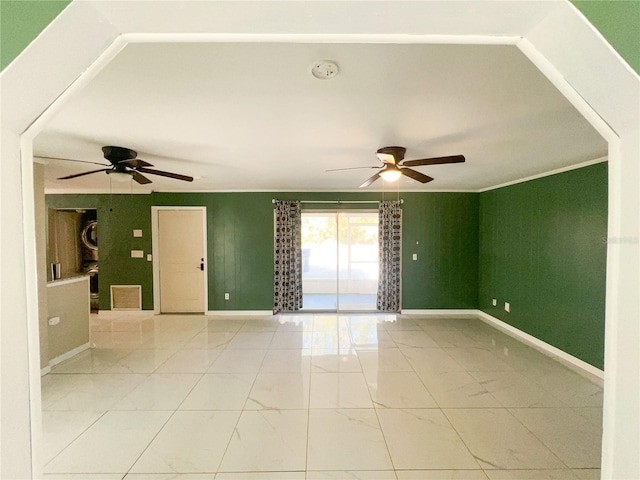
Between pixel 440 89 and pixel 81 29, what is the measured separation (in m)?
1.62

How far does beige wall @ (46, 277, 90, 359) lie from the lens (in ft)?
11.1

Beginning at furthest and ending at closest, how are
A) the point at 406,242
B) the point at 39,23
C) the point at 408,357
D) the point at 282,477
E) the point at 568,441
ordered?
the point at 406,242 < the point at 408,357 < the point at 568,441 < the point at 282,477 < the point at 39,23

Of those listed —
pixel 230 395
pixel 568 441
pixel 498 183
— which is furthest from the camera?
pixel 498 183

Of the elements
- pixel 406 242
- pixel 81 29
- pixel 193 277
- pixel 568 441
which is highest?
pixel 81 29

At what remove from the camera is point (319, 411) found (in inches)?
97.2

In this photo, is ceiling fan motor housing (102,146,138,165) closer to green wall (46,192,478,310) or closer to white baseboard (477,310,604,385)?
green wall (46,192,478,310)

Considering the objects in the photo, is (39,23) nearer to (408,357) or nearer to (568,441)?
(568,441)

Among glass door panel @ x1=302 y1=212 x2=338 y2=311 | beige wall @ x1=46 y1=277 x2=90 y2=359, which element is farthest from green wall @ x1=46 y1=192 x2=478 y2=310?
glass door panel @ x1=302 y1=212 x2=338 y2=311

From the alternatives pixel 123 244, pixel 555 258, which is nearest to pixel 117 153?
pixel 123 244

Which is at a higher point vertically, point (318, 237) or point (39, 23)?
point (39, 23)

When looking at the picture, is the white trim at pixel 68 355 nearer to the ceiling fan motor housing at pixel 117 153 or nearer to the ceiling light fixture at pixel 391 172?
the ceiling fan motor housing at pixel 117 153

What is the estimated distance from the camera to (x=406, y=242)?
17.9 ft

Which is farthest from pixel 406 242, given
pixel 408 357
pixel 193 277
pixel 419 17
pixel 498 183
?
pixel 419 17

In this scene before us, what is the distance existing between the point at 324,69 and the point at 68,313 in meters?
4.35
